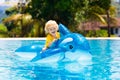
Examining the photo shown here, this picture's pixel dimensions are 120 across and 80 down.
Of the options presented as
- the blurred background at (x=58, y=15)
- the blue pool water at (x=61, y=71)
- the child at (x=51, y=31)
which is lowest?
the blurred background at (x=58, y=15)

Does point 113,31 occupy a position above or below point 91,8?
below

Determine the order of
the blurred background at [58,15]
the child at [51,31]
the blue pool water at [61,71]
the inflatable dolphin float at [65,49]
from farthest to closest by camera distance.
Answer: the blurred background at [58,15] < the inflatable dolphin float at [65,49] < the child at [51,31] < the blue pool water at [61,71]

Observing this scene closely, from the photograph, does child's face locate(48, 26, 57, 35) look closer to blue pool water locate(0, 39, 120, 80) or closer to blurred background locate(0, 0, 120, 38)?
blue pool water locate(0, 39, 120, 80)

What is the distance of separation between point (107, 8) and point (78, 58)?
17553 mm

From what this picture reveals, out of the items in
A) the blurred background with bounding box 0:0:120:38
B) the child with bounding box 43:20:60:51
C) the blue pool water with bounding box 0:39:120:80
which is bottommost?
the blurred background with bounding box 0:0:120:38

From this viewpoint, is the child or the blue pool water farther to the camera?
the child

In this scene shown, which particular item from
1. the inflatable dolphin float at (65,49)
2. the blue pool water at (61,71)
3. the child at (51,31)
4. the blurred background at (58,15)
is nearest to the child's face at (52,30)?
the child at (51,31)

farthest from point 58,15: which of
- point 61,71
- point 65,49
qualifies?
point 61,71

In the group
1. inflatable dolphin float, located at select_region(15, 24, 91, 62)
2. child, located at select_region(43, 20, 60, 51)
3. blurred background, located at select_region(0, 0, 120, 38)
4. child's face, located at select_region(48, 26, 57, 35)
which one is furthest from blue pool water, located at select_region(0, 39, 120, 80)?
blurred background, located at select_region(0, 0, 120, 38)

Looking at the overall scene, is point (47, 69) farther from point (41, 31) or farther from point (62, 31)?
point (41, 31)

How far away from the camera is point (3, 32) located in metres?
27.9

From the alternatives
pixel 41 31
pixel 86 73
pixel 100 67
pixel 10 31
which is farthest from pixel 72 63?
pixel 10 31

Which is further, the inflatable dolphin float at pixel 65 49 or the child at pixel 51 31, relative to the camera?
the inflatable dolphin float at pixel 65 49

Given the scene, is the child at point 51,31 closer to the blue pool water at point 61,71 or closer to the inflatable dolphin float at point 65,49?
the inflatable dolphin float at point 65,49
